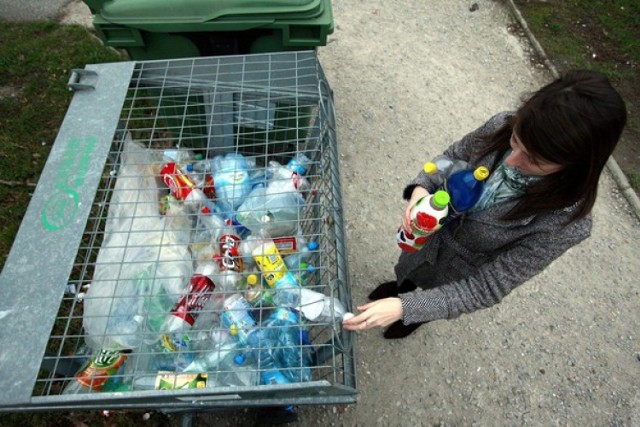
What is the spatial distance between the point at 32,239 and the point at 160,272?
1.54 ft

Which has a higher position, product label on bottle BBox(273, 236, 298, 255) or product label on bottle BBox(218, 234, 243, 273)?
product label on bottle BBox(218, 234, 243, 273)

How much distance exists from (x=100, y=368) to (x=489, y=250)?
1597mm

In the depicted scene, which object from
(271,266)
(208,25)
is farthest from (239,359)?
(208,25)

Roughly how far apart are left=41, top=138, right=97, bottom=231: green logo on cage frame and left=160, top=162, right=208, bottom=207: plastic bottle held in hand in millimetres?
424

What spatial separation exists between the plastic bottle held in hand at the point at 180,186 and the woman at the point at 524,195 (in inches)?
39.2

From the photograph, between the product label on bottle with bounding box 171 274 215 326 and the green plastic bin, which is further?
the green plastic bin

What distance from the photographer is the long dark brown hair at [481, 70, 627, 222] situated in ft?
3.96

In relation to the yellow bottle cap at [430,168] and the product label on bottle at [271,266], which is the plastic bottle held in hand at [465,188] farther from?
the product label on bottle at [271,266]

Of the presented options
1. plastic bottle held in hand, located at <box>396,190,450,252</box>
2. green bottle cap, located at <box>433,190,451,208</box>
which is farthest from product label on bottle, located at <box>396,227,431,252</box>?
green bottle cap, located at <box>433,190,451,208</box>

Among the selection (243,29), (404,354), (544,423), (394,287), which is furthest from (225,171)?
(544,423)

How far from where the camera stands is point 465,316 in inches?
117

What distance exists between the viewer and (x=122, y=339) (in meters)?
1.61

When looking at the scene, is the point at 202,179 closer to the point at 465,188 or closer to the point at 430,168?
the point at 430,168

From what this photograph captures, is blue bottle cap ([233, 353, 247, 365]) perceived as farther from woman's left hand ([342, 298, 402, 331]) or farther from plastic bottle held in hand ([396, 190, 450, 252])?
plastic bottle held in hand ([396, 190, 450, 252])
